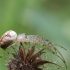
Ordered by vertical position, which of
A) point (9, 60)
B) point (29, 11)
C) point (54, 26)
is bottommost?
point (9, 60)

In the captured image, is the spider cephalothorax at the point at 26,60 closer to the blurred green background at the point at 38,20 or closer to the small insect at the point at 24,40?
the small insect at the point at 24,40

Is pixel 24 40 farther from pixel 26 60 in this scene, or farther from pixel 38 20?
pixel 38 20

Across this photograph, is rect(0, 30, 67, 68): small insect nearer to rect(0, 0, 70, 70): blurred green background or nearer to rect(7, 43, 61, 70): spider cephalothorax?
rect(7, 43, 61, 70): spider cephalothorax

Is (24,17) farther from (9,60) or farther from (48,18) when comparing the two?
(9,60)

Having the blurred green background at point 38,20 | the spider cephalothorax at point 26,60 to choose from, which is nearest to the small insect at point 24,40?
the spider cephalothorax at point 26,60

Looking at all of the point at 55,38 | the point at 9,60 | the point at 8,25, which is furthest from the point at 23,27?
the point at 9,60

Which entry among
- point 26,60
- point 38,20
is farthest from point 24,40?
point 38,20

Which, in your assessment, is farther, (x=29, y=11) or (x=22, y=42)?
(x=29, y=11)
